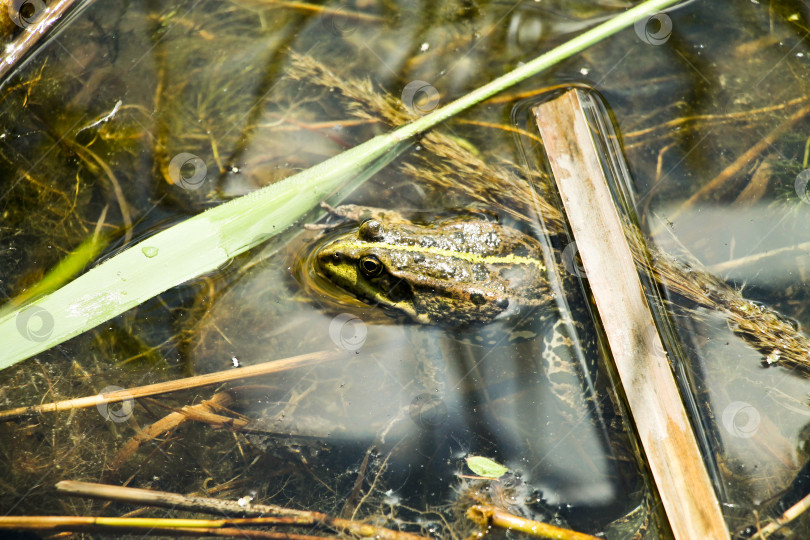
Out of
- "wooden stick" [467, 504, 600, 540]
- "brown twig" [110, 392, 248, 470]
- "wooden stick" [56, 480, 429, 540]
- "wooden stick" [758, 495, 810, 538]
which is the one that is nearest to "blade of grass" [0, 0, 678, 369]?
"brown twig" [110, 392, 248, 470]

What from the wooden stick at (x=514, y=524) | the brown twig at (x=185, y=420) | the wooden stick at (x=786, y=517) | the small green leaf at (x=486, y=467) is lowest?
the wooden stick at (x=786, y=517)

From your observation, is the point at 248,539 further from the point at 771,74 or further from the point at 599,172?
the point at 771,74

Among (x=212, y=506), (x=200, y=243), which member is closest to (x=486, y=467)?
(x=212, y=506)

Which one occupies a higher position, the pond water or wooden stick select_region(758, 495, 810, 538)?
the pond water

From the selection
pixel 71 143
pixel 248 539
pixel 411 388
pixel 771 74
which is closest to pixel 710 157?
pixel 771 74

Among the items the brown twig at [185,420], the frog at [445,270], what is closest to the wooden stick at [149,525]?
the brown twig at [185,420]

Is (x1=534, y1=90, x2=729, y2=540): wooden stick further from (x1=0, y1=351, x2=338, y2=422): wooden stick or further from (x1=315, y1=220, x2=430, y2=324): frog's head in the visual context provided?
(x1=0, y1=351, x2=338, y2=422): wooden stick

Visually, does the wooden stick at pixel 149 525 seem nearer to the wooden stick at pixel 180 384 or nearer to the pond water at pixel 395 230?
the pond water at pixel 395 230
